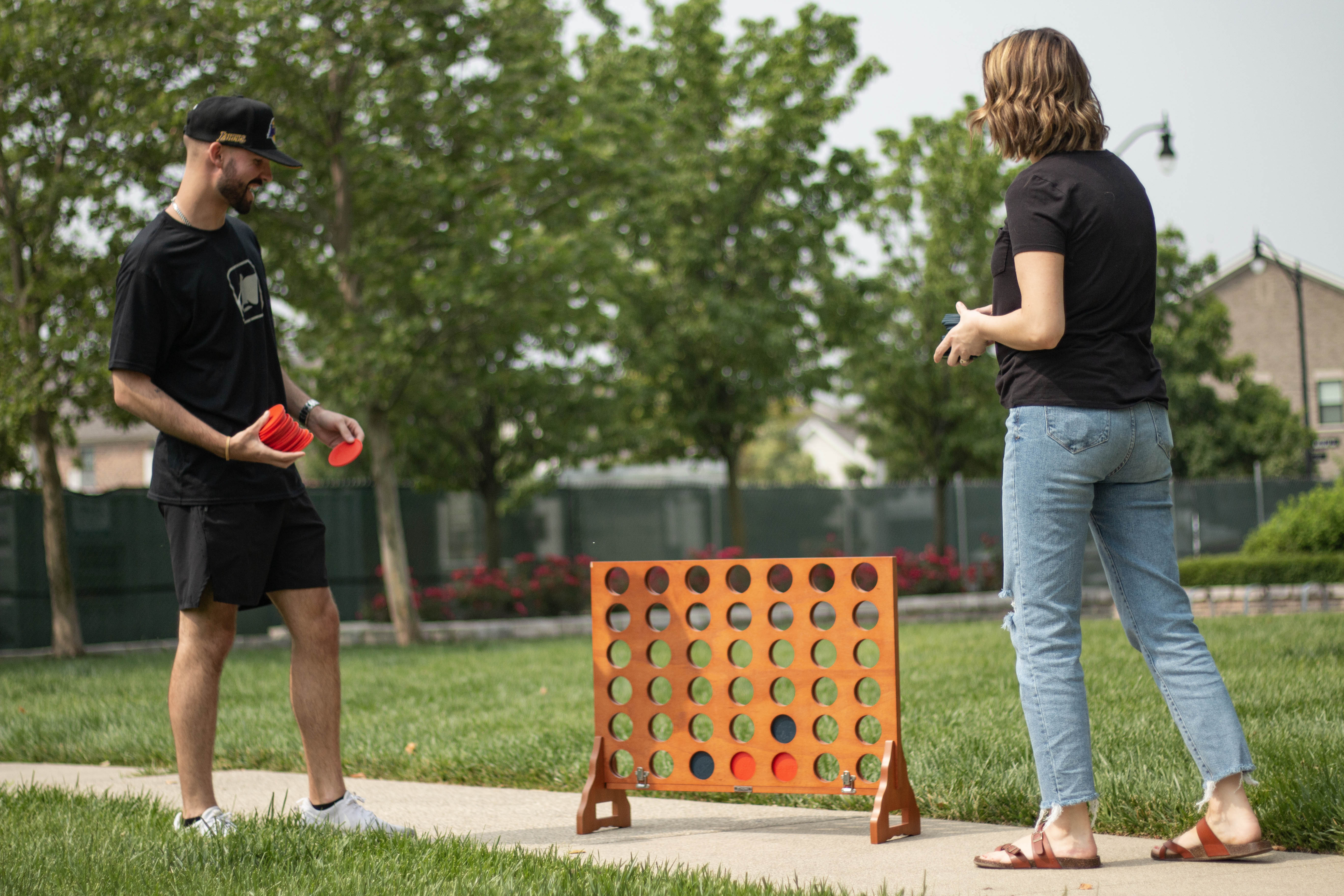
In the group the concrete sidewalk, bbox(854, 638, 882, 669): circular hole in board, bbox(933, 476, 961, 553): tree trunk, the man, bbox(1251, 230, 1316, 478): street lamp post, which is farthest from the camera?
bbox(1251, 230, 1316, 478): street lamp post

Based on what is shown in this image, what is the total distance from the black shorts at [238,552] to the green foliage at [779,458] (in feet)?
193

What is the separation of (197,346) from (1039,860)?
2.88 m

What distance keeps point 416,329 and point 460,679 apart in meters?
5.07

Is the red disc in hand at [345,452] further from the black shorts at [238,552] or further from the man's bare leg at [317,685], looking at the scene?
the man's bare leg at [317,685]

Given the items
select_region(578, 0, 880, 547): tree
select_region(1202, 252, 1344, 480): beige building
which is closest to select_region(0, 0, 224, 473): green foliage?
select_region(578, 0, 880, 547): tree

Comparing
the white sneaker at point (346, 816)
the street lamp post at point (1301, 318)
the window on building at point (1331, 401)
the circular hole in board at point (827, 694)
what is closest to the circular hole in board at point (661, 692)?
the circular hole in board at point (827, 694)

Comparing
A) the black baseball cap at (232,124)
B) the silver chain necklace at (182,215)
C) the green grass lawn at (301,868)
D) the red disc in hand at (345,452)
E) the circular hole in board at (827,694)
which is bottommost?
the green grass lawn at (301,868)

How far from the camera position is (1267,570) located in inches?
587

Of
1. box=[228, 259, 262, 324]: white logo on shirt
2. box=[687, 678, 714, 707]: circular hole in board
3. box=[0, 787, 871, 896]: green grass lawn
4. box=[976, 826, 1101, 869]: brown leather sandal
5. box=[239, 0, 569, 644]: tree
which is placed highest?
box=[239, 0, 569, 644]: tree

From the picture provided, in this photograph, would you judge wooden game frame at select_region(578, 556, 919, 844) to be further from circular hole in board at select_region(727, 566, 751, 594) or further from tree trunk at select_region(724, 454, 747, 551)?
tree trunk at select_region(724, 454, 747, 551)

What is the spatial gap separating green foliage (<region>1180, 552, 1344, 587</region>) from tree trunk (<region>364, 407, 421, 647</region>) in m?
9.54

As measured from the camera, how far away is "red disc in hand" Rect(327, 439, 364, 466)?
376 cm

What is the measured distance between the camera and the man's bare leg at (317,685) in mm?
3734

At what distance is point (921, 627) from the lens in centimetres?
1316
